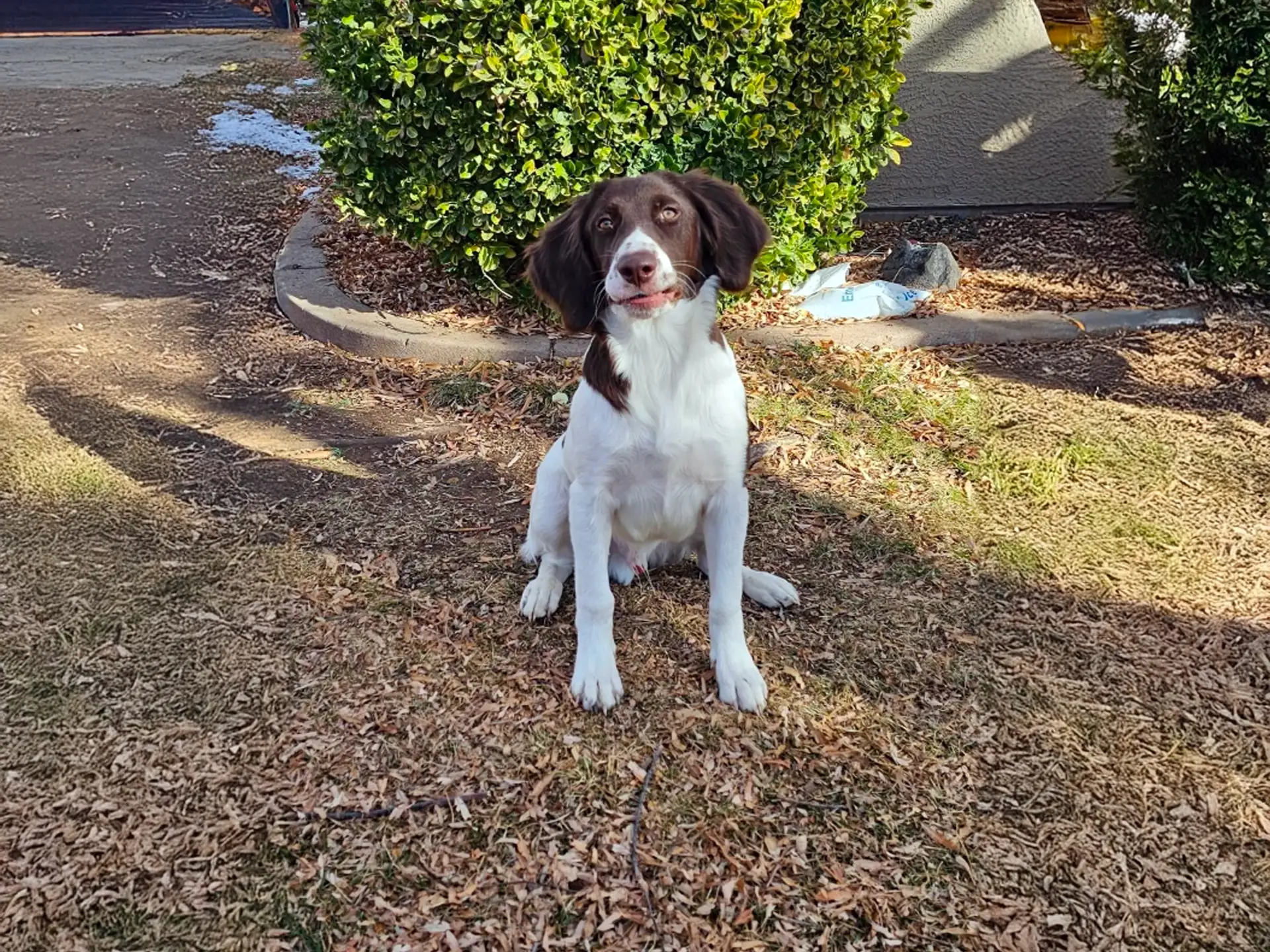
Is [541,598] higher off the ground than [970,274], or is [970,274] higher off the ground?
[970,274]

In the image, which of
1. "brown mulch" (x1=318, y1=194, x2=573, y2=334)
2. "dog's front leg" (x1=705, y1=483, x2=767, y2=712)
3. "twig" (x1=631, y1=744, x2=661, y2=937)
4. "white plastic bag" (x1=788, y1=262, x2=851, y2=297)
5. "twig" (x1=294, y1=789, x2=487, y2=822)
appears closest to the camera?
"twig" (x1=631, y1=744, x2=661, y2=937)

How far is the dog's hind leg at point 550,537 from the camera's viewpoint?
3.03m

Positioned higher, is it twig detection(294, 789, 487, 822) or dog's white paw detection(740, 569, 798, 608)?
dog's white paw detection(740, 569, 798, 608)

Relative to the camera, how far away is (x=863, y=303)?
202 inches

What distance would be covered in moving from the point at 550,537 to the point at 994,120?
4627 millimetres

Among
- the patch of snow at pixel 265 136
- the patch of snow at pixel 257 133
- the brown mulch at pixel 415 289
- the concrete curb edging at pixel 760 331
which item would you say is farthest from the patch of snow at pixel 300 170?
the concrete curb edging at pixel 760 331

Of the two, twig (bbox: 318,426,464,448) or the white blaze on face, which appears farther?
twig (bbox: 318,426,464,448)

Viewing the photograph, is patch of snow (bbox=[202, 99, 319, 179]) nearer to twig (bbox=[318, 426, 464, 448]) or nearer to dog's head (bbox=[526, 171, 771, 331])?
twig (bbox=[318, 426, 464, 448])

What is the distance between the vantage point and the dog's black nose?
2463 millimetres

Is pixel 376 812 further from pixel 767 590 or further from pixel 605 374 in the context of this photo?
pixel 767 590

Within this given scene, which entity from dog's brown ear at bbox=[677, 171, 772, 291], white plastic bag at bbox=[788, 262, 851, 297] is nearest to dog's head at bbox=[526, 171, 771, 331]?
dog's brown ear at bbox=[677, 171, 772, 291]

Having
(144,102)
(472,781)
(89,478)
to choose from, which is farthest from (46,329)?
(144,102)

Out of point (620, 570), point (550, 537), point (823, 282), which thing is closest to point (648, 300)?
point (550, 537)

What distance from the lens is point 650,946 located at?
212 cm
